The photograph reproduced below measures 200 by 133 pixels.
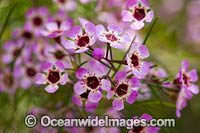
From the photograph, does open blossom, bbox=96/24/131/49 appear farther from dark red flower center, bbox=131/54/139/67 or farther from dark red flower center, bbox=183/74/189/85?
dark red flower center, bbox=183/74/189/85

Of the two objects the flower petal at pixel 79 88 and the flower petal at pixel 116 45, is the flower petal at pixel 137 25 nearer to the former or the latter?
the flower petal at pixel 116 45

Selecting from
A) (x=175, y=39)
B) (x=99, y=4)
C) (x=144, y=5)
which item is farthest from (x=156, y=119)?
(x=175, y=39)

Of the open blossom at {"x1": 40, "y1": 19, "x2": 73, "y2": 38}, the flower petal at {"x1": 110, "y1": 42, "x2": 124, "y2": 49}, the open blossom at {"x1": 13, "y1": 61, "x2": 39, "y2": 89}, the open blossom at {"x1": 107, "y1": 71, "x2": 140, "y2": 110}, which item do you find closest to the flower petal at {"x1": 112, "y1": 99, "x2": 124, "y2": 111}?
the open blossom at {"x1": 107, "y1": 71, "x2": 140, "y2": 110}

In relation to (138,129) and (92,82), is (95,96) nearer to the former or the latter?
(92,82)

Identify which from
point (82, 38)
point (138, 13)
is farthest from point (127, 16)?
point (82, 38)

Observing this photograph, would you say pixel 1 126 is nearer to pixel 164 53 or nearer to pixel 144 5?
pixel 144 5
